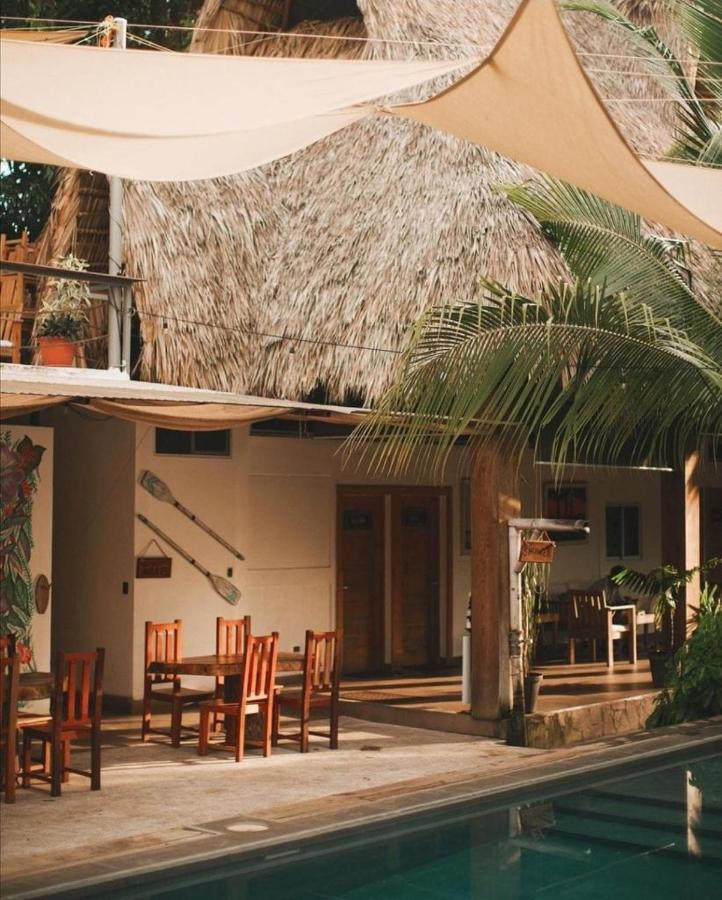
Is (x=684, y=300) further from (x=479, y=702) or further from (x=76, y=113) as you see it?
(x=76, y=113)

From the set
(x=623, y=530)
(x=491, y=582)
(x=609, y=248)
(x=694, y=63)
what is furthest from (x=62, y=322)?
(x=623, y=530)

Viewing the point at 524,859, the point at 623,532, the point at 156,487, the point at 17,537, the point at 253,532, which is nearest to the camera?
the point at 524,859

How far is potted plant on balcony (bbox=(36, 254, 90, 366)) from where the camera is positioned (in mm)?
10289

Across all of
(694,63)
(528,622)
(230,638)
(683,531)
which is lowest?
(230,638)

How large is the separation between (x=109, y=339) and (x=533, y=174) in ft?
13.2

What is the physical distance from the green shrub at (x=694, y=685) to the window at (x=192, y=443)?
4.63 metres

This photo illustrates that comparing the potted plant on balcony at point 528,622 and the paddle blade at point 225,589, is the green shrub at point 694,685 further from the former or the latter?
the paddle blade at point 225,589

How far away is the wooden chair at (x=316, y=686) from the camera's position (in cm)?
968

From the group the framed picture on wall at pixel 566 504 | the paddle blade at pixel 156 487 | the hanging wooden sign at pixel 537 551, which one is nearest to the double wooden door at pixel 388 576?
the framed picture on wall at pixel 566 504

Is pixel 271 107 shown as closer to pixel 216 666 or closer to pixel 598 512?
pixel 216 666

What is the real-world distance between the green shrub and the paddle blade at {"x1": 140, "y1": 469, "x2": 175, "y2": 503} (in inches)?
184

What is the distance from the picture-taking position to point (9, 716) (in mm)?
7734

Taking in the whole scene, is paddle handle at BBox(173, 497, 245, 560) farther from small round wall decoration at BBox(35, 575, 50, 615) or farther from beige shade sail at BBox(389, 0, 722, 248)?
beige shade sail at BBox(389, 0, 722, 248)

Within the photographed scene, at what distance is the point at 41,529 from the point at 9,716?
3556mm
